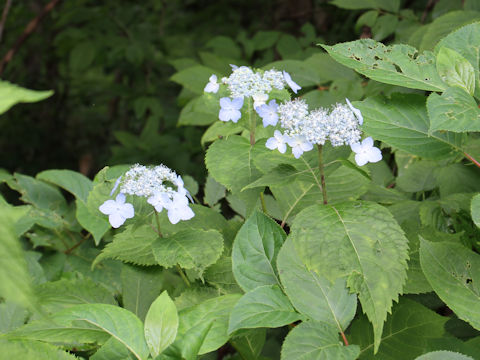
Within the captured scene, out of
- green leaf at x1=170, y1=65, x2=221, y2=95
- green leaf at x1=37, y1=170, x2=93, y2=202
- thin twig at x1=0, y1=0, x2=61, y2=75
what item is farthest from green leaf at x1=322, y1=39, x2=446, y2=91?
thin twig at x1=0, y1=0, x2=61, y2=75

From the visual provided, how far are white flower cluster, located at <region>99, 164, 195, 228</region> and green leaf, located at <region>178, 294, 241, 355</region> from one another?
17 centimetres

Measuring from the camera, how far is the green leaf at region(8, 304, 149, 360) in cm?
80

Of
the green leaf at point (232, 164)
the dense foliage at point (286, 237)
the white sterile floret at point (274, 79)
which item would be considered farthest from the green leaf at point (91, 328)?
the white sterile floret at point (274, 79)

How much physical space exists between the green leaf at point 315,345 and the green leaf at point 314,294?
28 mm

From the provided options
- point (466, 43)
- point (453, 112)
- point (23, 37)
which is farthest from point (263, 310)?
point (23, 37)

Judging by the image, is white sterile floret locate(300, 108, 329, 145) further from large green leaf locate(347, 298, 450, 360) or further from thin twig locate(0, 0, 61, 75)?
thin twig locate(0, 0, 61, 75)

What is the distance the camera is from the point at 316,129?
0.88 metres

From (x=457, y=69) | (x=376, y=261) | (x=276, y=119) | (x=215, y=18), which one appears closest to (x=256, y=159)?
(x=276, y=119)

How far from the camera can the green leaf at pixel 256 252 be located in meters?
0.91

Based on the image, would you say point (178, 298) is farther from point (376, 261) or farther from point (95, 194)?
point (376, 261)

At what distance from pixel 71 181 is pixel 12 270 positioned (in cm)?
114

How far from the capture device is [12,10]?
3820mm

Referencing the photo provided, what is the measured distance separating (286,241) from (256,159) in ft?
0.60

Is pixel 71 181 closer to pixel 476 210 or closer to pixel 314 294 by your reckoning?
pixel 314 294
